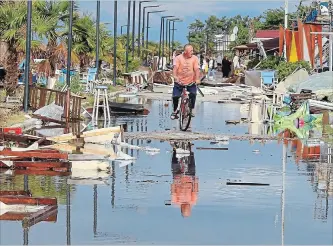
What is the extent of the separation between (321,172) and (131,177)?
2651 millimetres

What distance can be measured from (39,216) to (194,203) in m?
2.02

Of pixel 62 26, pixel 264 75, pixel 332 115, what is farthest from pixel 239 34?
pixel 332 115

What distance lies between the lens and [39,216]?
934 centimetres

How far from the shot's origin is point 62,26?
39.9 meters

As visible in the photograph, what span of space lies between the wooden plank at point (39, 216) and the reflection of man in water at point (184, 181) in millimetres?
1262

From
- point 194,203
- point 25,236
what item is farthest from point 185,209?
point 25,236

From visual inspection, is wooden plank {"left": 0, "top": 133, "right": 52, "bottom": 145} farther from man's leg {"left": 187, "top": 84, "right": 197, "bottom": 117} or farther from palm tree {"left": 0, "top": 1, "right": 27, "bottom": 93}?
palm tree {"left": 0, "top": 1, "right": 27, "bottom": 93}

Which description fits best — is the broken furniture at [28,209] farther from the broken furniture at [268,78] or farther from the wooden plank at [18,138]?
the broken furniture at [268,78]

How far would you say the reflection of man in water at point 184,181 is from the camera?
1077 cm

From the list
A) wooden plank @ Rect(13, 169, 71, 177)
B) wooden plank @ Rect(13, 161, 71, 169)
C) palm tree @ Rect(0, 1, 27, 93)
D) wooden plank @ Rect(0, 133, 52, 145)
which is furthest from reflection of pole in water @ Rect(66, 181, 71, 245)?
palm tree @ Rect(0, 1, 27, 93)

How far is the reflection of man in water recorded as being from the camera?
1077cm

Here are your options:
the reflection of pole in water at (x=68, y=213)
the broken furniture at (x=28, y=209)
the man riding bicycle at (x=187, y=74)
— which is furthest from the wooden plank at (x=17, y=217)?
the man riding bicycle at (x=187, y=74)

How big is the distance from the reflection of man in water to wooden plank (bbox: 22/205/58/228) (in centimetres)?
126

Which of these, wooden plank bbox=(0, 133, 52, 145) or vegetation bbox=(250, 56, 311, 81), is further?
vegetation bbox=(250, 56, 311, 81)
